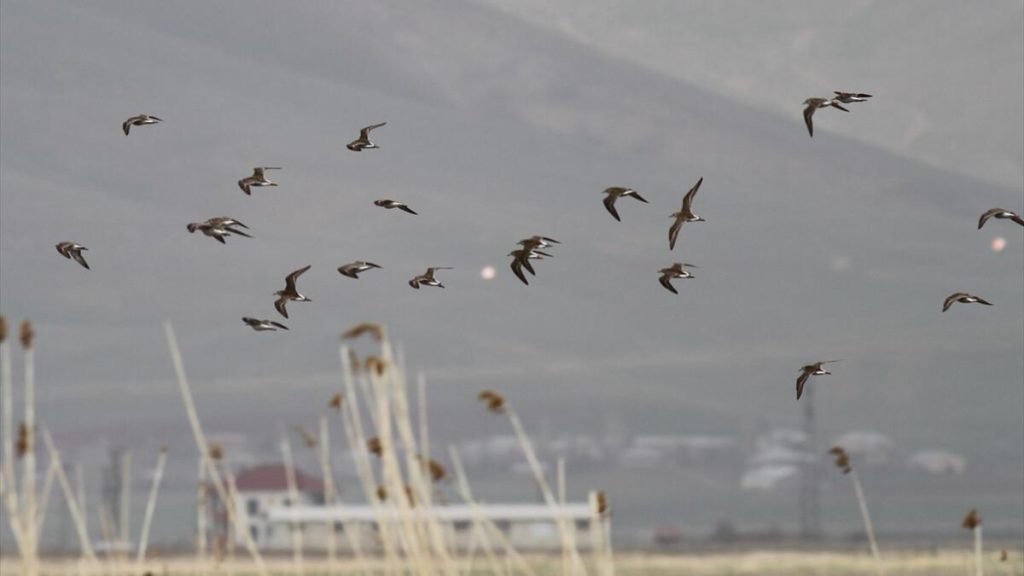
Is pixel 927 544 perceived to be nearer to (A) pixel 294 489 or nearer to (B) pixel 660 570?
(B) pixel 660 570

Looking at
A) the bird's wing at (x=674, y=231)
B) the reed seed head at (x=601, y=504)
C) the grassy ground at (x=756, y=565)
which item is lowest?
the reed seed head at (x=601, y=504)

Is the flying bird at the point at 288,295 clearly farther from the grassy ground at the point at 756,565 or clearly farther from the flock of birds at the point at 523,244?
the grassy ground at the point at 756,565

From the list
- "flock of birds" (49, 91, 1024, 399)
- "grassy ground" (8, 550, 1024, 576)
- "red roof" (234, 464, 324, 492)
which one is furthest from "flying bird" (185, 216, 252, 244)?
"red roof" (234, 464, 324, 492)

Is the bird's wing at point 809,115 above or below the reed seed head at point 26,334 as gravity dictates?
above

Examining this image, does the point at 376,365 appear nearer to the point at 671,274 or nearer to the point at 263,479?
the point at 671,274

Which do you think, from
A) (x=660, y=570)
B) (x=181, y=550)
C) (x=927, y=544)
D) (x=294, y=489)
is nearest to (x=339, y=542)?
(x=181, y=550)

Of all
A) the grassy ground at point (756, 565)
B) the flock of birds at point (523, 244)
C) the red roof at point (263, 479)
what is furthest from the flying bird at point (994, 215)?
the red roof at point (263, 479)

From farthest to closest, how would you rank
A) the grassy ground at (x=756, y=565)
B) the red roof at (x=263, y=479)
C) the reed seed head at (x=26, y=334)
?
the red roof at (x=263, y=479), the grassy ground at (x=756, y=565), the reed seed head at (x=26, y=334)

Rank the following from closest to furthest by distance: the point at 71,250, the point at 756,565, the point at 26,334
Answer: the point at 26,334 < the point at 71,250 < the point at 756,565

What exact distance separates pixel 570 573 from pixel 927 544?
80.3m

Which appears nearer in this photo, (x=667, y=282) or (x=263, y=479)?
(x=667, y=282)

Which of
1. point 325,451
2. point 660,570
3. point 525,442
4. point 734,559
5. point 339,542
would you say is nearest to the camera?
point 525,442

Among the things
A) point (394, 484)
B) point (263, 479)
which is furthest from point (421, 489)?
point (263, 479)

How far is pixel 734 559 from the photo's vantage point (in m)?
79.7
